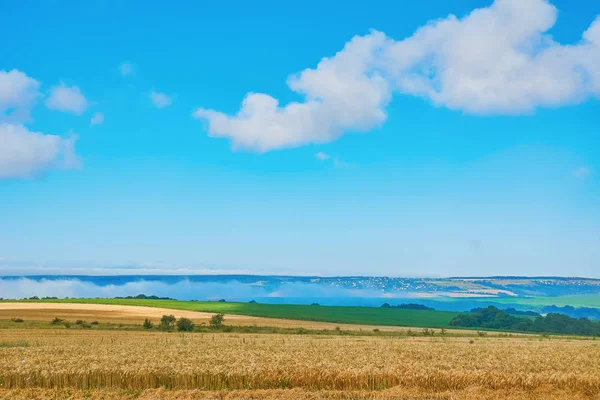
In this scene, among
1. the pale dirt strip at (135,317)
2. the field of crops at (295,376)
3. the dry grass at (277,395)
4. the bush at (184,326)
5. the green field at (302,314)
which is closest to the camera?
the dry grass at (277,395)

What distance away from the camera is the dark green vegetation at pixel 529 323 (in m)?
100

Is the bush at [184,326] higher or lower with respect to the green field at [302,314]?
higher

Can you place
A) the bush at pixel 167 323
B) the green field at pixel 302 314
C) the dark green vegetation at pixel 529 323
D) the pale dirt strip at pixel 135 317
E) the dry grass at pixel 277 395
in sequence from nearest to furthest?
1. the dry grass at pixel 277 395
2. the bush at pixel 167 323
3. the pale dirt strip at pixel 135 317
4. the green field at pixel 302 314
5. the dark green vegetation at pixel 529 323

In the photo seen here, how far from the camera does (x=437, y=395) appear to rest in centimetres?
2019

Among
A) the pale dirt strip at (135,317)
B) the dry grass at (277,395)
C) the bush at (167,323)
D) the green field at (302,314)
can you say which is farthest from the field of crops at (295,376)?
the green field at (302,314)

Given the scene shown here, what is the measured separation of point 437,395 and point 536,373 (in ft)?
18.6

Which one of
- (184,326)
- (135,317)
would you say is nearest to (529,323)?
(135,317)

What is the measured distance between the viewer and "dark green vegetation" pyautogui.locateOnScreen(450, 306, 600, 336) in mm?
100031

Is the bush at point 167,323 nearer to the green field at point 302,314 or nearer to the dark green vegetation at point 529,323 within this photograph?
the green field at point 302,314

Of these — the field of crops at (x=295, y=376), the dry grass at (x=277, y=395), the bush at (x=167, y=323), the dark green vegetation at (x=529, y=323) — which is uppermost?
the field of crops at (x=295, y=376)

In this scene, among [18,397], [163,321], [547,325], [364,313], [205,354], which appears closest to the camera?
[18,397]

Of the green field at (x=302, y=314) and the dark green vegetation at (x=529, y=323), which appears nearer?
the green field at (x=302, y=314)

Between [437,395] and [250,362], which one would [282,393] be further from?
[437,395]

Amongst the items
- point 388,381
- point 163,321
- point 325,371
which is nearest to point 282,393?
point 325,371
